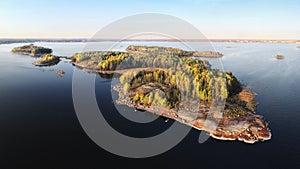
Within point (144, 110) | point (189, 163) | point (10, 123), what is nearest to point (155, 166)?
point (189, 163)

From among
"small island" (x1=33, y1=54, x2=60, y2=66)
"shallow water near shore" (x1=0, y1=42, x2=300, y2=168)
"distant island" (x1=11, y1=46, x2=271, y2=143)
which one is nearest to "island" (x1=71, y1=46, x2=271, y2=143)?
"distant island" (x1=11, y1=46, x2=271, y2=143)

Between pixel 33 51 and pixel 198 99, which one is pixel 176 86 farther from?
pixel 33 51

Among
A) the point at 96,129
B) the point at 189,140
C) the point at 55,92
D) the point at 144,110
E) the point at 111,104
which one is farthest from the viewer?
the point at 55,92

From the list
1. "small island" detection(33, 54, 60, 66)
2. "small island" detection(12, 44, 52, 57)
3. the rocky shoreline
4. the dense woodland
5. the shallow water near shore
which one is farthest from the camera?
"small island" detection(12, 44, 52, 57)

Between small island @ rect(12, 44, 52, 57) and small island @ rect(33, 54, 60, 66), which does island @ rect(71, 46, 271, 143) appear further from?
small island @ rect(12, 44, 52, 57)

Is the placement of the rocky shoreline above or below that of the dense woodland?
below

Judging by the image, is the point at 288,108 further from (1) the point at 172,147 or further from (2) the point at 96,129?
(2) the point at 96,129

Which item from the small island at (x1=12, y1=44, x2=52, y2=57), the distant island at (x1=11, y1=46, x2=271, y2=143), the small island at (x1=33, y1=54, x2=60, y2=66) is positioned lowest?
the distant island at (x1=11, y1=46, x2=271, y2=143)

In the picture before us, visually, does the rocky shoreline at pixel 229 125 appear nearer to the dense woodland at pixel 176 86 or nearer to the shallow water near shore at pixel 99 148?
the shallow water near shore at pixel 99 148

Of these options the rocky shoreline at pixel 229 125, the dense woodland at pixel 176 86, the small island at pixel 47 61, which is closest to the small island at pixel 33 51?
the small island at pixel 47 61

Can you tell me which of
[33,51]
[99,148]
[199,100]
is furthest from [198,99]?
[33,51]

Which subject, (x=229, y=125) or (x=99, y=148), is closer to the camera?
(x=99, y=148)
